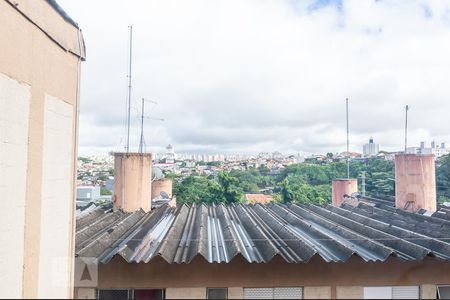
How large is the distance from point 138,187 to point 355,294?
8990 mm

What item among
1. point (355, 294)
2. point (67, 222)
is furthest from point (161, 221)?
point (355, 294)

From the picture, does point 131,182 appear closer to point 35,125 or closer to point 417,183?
point 35,125

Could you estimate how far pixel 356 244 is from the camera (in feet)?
24.5

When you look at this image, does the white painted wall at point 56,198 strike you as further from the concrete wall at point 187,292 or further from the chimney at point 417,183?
the chimney at point 417,183

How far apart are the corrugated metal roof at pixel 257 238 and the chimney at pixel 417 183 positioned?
2050 millimetres

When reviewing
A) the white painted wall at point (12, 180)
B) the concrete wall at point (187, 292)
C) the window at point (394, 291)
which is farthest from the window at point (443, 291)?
the white painted wall at point (12, 180)

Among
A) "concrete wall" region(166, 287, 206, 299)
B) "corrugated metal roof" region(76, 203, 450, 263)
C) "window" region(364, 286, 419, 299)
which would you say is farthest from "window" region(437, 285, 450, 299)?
"concrete wall" region(166, 287, 206, 299)

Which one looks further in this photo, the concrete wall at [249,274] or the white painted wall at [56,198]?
the concrete wall at [249,274]

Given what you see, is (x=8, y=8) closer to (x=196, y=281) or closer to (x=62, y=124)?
(x=62, y=124)

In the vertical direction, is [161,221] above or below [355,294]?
above

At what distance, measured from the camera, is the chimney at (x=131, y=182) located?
12797mm

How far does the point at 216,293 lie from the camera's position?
6234 millimetres

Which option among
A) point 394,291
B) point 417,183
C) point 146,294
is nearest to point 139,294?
point 146,294

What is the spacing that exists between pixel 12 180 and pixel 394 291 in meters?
6.39
